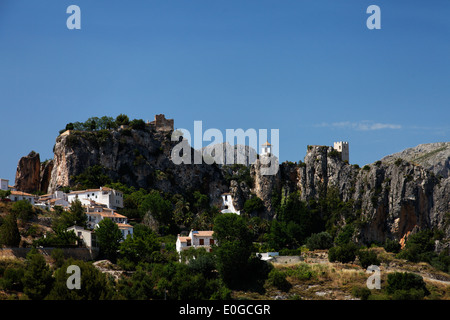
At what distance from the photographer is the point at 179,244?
92.0 m

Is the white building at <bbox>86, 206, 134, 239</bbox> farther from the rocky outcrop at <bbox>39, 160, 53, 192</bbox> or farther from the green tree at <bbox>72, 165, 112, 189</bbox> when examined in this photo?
the rocky outcrop at <bbox>39, 160, 53, 192</bbox>

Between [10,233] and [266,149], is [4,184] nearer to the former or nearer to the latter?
[10,233]

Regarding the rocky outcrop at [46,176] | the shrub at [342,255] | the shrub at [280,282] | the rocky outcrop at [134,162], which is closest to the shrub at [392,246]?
the shrub at [342,255]

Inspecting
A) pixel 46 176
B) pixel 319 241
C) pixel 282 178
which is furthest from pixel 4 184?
pixel 282 178

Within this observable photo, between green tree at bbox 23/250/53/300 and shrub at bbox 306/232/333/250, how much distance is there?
146ft

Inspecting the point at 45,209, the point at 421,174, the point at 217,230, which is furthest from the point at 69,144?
the point at 421,174

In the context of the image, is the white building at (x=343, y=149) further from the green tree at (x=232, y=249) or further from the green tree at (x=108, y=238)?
the green tree at (x=108, y=238)

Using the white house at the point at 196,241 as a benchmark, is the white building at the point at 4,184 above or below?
above

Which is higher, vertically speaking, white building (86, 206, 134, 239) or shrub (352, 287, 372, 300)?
white building (86, 206, 134, 239)

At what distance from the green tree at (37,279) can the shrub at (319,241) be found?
146ft

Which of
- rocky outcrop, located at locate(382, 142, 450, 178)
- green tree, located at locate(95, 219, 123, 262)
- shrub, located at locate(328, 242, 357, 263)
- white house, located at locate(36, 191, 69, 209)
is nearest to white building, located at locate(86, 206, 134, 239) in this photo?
green tree, located at locate(95, 219, 123, 262)

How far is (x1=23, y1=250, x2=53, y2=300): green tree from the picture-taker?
68.1 m

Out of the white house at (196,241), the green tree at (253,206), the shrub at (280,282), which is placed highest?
the green tree at (253,206)

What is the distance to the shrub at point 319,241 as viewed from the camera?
103688 mm
